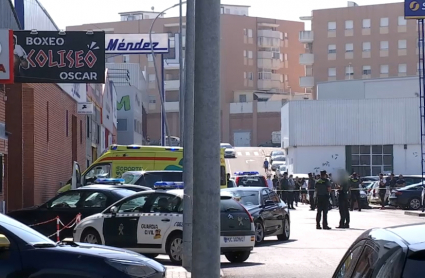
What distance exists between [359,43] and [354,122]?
33848 millimetres

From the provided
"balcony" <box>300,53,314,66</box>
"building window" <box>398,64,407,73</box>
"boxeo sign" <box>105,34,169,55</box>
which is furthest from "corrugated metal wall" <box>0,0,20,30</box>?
"building window" <box>398,64,407,73</box>

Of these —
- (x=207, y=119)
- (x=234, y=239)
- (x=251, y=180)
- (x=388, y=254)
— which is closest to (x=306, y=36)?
(x=251, y=180)

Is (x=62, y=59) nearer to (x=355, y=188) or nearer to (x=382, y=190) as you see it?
(x=355, y=188)

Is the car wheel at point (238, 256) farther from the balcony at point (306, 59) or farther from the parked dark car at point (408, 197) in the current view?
the balcony at point (306, 59)

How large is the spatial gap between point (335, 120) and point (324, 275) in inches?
2054

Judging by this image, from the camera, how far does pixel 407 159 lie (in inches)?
2557

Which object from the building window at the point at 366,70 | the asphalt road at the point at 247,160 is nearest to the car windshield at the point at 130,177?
the asphalt road at the point at 247,160

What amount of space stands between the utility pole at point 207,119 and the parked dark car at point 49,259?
4.64 ft

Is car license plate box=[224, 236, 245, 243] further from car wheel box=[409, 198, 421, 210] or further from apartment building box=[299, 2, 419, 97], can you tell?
apartment building box=[299, 2, 419, 97]

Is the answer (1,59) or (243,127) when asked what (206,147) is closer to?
(1,59)

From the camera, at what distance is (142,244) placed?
16734 mm

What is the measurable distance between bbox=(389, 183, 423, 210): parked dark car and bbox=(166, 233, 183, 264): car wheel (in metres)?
24.8

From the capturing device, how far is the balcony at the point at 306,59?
313 feet

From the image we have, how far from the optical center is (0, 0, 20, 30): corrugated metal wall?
70.4ft
